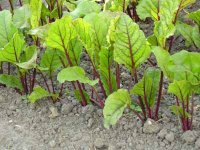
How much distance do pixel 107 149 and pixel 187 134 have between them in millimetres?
332

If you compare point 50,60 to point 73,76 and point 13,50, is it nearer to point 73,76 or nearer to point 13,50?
point 13,50

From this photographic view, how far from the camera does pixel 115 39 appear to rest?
182cm

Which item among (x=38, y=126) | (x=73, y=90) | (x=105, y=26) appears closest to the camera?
(x=105, y=26)

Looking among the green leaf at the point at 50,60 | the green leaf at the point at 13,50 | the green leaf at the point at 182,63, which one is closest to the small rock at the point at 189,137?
the green leaf at the point at 182,63

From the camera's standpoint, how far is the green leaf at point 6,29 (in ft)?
7.07

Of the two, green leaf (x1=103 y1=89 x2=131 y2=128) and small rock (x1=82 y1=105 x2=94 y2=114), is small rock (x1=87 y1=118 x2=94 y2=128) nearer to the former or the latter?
small rock (x1=82 y1=105 x2=94 y2=114)

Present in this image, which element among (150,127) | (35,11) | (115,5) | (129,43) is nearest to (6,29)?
(35,11)

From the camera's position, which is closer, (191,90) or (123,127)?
(191,90)

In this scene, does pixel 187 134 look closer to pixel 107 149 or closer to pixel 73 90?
pixel 107 149

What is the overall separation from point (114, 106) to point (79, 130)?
11.5 inches

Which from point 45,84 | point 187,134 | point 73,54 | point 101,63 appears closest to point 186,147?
point 187,134

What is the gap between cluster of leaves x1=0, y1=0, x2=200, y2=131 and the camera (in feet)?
6.00

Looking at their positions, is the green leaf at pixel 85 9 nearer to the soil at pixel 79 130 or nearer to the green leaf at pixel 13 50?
the green leaf at pixel 13 50

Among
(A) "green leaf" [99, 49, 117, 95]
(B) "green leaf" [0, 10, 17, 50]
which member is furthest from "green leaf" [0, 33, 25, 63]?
(A) "green leaf" [99, 49, 117, 95]
